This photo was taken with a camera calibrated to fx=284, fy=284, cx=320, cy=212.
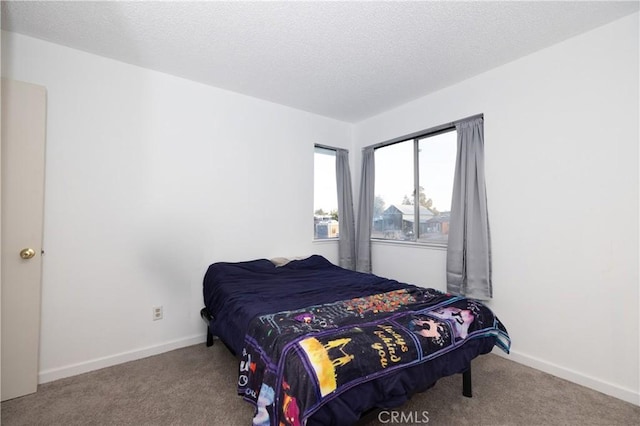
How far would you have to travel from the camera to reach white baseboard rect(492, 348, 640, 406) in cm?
188

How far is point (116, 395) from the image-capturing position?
6.31 ft

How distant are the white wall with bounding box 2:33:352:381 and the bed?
2.26 ft

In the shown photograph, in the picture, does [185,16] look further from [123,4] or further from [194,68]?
[194,68]

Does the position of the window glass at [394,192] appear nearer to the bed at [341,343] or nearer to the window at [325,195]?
the window at [325,195]

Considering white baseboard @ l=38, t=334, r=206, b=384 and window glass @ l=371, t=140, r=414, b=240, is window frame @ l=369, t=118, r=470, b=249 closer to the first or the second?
window glass @ l=371, t=140, r=414, b=240

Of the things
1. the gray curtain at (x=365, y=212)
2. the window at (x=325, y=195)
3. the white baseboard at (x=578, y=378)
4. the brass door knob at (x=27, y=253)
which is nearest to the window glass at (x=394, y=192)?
the gray curtain at (x=365, y=212)

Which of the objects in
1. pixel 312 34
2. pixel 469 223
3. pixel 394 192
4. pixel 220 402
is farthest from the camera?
pixel 394 192

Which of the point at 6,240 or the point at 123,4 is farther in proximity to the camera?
the point at 6,240

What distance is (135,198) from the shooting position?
2510mm

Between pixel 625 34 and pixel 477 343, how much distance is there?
2.34m

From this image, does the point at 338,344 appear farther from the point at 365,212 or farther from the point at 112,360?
the point at 365,212

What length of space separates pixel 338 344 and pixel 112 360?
217cm

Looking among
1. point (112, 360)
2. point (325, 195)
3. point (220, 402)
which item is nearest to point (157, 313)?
point (112, 360)

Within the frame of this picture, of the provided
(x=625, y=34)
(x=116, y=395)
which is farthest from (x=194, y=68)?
(x=625, y=34)
